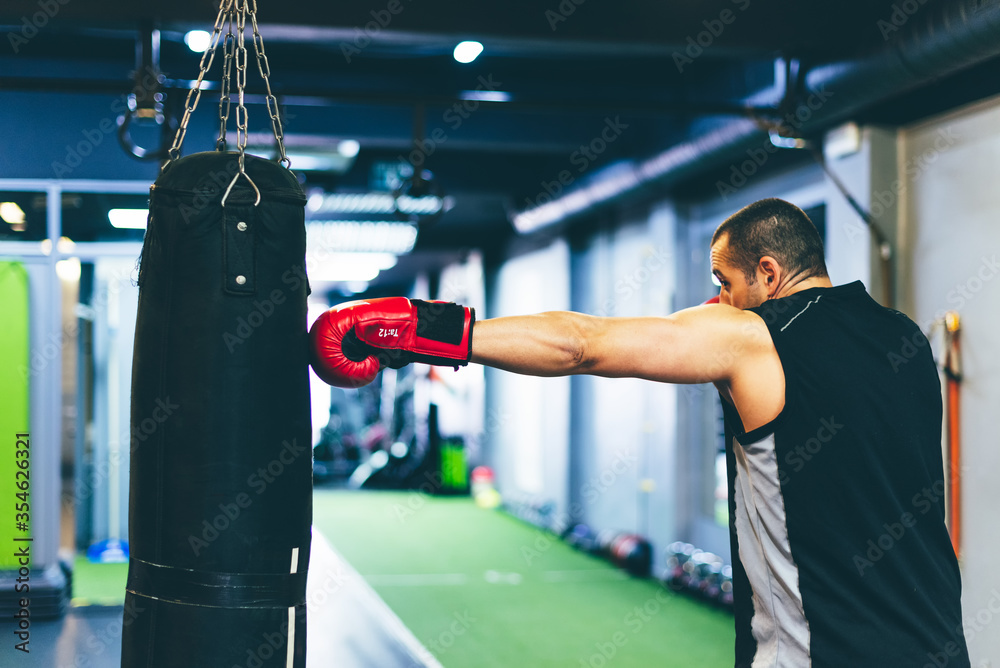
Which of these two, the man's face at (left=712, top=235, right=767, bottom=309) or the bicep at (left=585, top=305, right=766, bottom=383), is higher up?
the man's face at (left=712, top=235, right=767, bottom=309)

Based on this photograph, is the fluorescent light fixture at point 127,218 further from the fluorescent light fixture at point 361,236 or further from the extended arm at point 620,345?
the extended arm at point 620,345

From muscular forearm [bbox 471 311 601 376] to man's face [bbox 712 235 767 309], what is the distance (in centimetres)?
42

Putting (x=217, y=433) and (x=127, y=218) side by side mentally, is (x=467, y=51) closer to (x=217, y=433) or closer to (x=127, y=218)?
(x=127, y=218)

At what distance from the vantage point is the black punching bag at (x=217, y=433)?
4.91 feet

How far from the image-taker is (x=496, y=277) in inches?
412

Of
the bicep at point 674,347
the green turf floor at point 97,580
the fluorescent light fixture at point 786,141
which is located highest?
the fluorescent light fixture at point 786,141

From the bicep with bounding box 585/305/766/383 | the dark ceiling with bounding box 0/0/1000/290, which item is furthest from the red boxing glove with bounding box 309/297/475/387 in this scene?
the dark ceiling with bounding box 0/0/1000/290

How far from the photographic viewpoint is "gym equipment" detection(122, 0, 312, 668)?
1496mm

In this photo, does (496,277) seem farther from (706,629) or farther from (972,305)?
(972,305)

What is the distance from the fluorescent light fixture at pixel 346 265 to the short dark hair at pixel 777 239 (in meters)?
7.85

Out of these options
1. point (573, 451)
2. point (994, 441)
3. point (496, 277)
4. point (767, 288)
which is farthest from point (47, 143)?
point (496, 277)

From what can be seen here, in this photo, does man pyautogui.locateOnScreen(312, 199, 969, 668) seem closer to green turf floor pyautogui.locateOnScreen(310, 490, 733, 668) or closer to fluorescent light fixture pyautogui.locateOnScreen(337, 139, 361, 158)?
green turf floor pyautogui.locateOnScreen(310, 490, 733, 668)

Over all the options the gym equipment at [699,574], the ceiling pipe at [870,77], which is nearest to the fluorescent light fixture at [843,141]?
the ceiling pipe at [870,77]

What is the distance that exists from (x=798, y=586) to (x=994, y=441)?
2332mm
